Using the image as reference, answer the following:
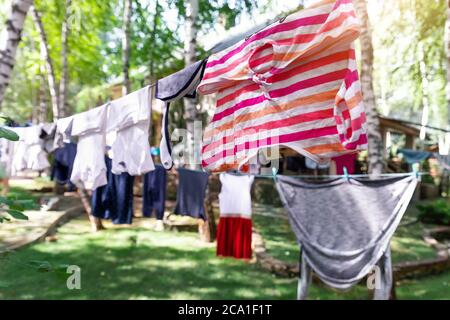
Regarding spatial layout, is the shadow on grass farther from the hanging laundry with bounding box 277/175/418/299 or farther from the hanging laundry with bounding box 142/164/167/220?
the hanging laundry with bounding box 277/175/418/299

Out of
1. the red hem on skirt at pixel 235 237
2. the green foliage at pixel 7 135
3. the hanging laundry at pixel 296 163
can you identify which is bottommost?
the red hem on skirt at pixel 235 237

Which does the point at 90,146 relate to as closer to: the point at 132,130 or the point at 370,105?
the point at 132,130

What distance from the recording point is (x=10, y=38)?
3.11 meters

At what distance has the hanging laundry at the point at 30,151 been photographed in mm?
5043

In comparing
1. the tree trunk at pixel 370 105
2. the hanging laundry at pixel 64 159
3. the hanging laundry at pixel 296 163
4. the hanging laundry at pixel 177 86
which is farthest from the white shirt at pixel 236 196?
the hanging laundry at pixel 296 163

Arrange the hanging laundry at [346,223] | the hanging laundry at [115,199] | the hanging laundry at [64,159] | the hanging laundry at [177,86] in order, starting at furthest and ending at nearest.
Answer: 1. the hanging laundry at [64,159]
2. the hanging laundry at [115,199]
3. the hanging laundry at [346,223]
4. the hanging laundry at [177,86]

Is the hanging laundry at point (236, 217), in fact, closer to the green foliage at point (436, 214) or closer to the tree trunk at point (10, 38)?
the tree trunk at point (10, 38)

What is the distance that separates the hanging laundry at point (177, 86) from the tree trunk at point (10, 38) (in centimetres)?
149

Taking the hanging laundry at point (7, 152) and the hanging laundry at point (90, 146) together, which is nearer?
the hanging laundry at point (90, 146)

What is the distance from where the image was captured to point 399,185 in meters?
3.67

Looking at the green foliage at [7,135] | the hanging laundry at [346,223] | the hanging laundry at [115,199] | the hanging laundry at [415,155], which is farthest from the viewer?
the hanging laundry at [415,155]

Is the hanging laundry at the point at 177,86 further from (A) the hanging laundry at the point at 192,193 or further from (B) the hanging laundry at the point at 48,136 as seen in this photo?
(A) the hanging laundry at the point at 192,193

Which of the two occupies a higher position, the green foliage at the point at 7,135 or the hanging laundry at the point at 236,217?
the green foliage at the point at 7,135
